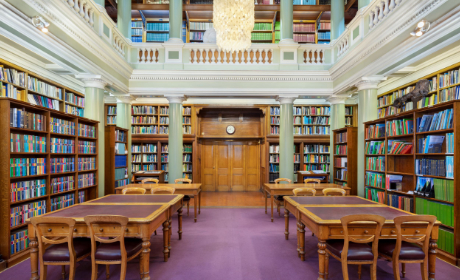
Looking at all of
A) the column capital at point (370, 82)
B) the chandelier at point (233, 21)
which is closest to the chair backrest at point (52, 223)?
the chandelier at point (233, 21)

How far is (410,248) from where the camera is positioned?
2.45 meters

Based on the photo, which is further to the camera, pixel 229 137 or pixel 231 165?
pixel 231 165

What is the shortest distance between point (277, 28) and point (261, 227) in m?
6.30

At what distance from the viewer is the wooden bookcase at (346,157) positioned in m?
5.82

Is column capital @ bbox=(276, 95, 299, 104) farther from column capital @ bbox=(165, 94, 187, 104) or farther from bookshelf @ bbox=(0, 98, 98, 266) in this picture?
bookshelf @ bbox=(0, 98, 98, 266)

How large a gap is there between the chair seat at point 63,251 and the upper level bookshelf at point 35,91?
2795 millimetres

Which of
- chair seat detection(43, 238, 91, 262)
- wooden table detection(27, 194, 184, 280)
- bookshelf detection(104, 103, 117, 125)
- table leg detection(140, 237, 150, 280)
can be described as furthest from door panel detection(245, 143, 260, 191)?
chair seat detection(43, 238, 91, 262)

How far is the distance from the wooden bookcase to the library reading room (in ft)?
0.14

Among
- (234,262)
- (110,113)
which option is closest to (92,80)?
(110,113)

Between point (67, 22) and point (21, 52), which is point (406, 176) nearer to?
point (67, 22)

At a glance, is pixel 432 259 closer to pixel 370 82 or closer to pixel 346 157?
pixel 370 82

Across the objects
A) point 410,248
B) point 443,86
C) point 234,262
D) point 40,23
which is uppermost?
point 40,23

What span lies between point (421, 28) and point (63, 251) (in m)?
4.77

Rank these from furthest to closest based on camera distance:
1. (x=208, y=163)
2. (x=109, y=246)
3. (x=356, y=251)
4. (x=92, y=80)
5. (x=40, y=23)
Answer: (x=208, y=163) → (x=92, y=80) → (x=40, y=23) → (x=109, y=246) → (x=356, y=251)
